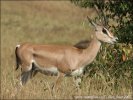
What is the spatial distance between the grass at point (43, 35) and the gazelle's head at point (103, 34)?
0.23 metres

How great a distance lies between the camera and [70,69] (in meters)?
12.0

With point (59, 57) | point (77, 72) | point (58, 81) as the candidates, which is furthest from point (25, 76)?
point (77, 72)

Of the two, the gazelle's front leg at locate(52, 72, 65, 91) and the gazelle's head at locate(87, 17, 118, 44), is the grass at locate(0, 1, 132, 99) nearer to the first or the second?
the gazelle's front leg at locate(52, 72, 65, 91)

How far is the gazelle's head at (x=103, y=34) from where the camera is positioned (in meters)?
11.6

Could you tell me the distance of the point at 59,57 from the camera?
12.3m

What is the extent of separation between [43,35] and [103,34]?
813 inches

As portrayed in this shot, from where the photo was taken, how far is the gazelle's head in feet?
38.0

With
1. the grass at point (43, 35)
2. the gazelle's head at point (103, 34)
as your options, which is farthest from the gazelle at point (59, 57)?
the grass at point (43, 35)

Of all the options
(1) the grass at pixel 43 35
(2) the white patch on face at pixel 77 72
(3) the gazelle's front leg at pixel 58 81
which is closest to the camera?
(1) the grass at pixel 43 35

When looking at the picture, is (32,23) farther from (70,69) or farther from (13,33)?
(70,69)

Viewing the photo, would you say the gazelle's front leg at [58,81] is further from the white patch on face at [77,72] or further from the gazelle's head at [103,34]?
the gazelle's head at [103,34]

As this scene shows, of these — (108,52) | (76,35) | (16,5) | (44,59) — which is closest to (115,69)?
(108,52)

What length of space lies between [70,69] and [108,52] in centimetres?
100

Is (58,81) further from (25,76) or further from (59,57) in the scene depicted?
(25,76)
